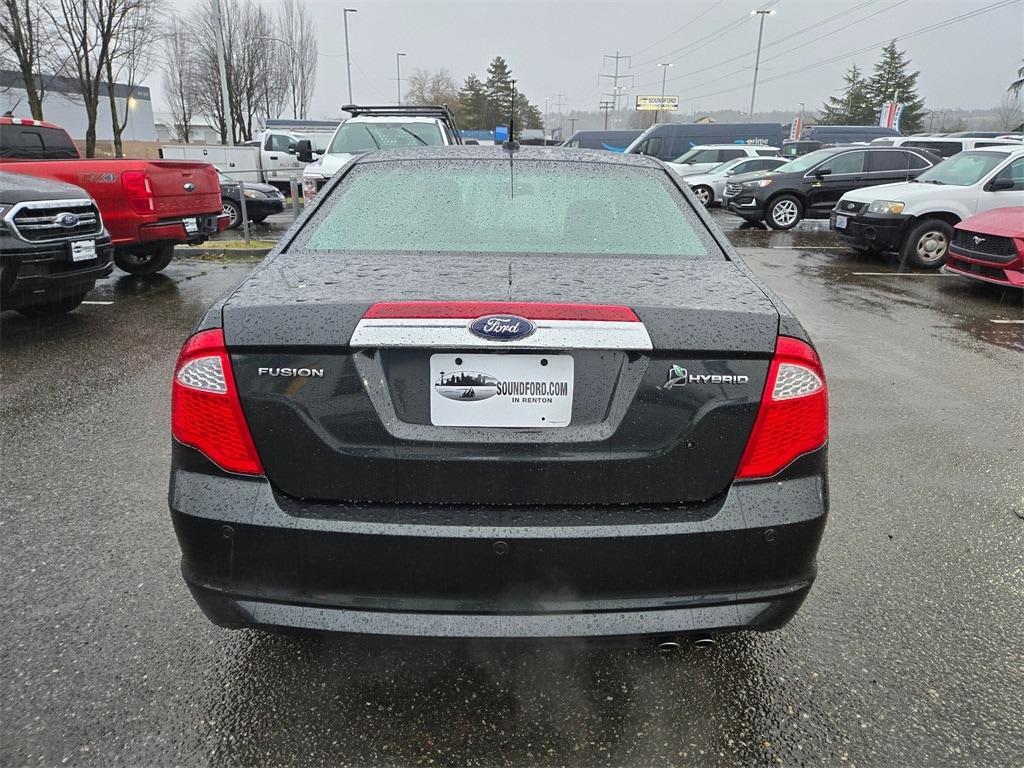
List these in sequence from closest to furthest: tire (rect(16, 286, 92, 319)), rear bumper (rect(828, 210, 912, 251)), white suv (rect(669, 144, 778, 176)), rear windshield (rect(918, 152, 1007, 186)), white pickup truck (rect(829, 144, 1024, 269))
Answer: tire (rect(16, 286, 92, 319)), white pickup truck (rect(829, 144, 1024, 269)), rear windshield (rect(918, 152, 1007, 186)), rear bumper (rect(828, 210, 912, 251)), white suv (rect(669, 144, 778, 176))

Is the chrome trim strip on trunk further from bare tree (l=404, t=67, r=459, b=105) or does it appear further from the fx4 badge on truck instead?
bare tree (l=404, t=67, r=459, b=105)

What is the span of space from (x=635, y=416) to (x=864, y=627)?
4.79 feet

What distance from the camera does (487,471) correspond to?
5.67 ft

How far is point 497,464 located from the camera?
67.9 inches

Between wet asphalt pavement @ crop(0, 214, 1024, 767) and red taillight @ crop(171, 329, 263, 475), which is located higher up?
red taillight @ crop(171, 329, 263, 475)

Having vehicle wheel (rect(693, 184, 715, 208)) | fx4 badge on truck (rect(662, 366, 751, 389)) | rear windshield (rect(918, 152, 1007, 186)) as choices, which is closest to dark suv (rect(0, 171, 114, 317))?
fx4 badge on truck (rect(662, 366, 751, 389))

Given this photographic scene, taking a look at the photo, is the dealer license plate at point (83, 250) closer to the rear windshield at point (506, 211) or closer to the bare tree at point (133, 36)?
the rear windshield at point (506, 211)

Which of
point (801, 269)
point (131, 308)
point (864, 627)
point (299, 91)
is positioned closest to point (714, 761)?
point (864, 627)

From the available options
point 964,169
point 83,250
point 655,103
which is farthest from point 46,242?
point 655,103

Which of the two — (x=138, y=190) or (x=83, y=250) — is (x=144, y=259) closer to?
(x=138, y=190)

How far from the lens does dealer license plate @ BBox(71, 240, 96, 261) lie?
6152 mm

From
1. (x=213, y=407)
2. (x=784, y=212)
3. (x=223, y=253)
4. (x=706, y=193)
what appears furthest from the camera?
(x=706, y=193)

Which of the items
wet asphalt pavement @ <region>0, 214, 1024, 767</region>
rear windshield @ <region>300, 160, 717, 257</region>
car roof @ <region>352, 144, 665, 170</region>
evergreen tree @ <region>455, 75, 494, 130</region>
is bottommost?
wet asphalt pavement @ <region>0, 214, 1024, 767</region>

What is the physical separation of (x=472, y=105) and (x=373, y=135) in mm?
82044
